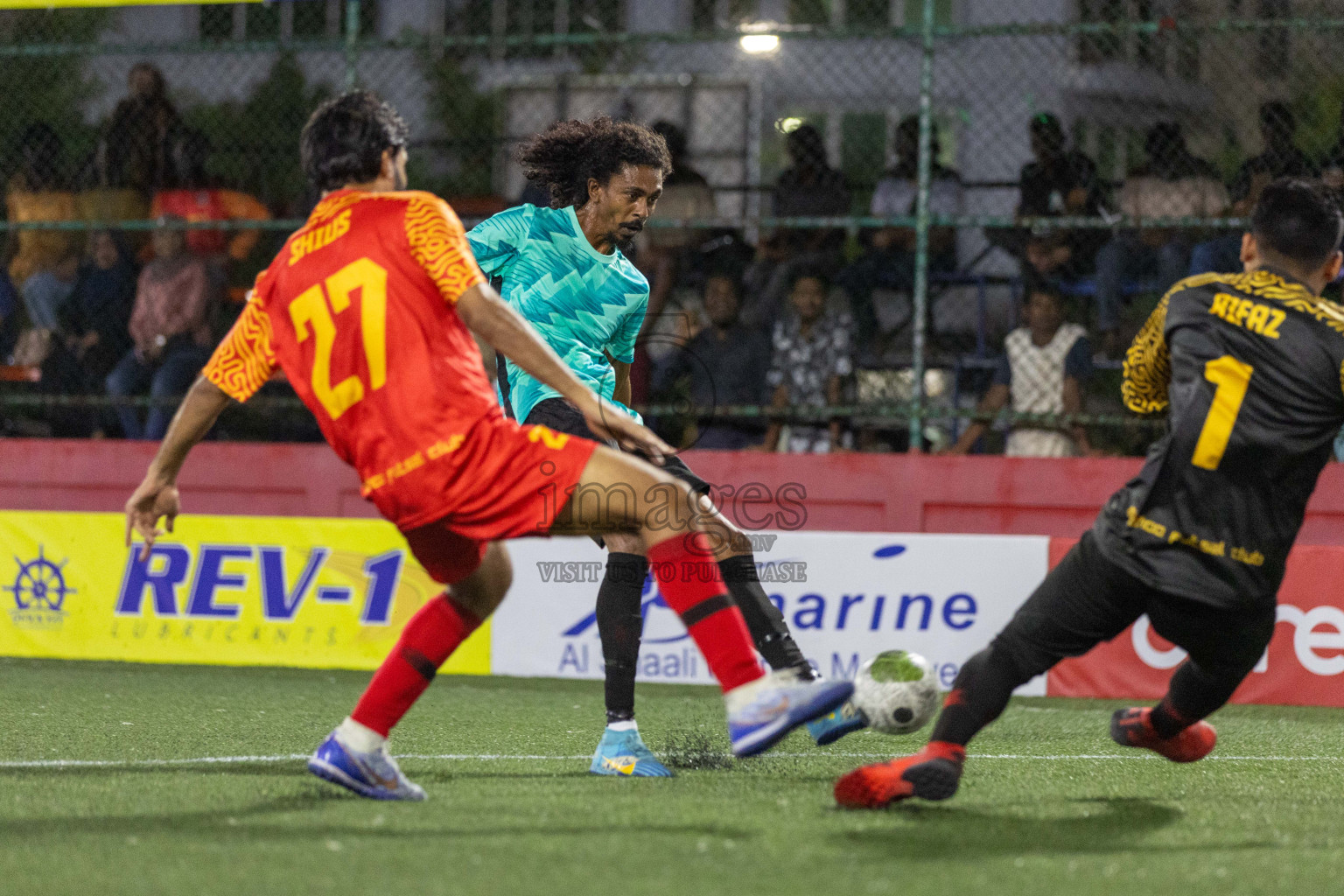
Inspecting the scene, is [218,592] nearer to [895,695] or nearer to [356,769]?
[356,769]

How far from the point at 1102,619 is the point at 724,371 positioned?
5.07 m

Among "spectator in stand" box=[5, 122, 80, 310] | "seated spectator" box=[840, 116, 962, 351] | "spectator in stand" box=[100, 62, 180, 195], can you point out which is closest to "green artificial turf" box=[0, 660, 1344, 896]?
"seated spectator" box=[840, 116, 962, 351]

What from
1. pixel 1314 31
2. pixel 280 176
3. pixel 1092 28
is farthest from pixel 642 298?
pixel 280 176

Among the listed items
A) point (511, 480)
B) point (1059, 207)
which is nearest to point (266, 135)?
point (1059, 207)

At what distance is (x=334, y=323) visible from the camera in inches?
142

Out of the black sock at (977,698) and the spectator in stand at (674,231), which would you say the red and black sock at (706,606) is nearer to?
the black sock at (977,698)

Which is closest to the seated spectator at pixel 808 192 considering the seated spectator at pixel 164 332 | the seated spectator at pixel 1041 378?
the seated spectator at pixel 1041 378

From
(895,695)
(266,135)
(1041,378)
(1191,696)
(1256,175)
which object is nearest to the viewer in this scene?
(1191,696)

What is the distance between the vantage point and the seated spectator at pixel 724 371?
28.6 ft

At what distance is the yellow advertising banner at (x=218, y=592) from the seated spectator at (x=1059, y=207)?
13.4 ft

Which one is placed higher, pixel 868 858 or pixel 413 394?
pixel 413 394

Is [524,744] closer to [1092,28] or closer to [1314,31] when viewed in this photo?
[1092,28]

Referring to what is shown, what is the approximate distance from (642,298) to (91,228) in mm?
5776

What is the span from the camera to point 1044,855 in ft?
11.0
